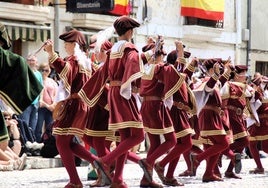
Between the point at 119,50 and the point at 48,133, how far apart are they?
19.1ft

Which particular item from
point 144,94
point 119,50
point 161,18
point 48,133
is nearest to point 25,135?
point 48,133

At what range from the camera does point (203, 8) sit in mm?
29484

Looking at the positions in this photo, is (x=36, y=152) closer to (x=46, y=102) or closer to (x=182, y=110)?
(x=46, y=102)

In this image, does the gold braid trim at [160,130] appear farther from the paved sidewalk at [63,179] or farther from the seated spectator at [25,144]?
the seated spectator at [25,144]

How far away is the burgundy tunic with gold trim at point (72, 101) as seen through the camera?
11.2 m

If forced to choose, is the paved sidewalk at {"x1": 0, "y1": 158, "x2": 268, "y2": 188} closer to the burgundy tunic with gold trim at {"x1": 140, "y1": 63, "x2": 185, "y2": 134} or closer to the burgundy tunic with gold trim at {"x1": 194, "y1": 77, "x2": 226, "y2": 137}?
the burgundy tunic with gold trim at {"x1": 194, "y1": 77, "x2": 226, "y2": 137}

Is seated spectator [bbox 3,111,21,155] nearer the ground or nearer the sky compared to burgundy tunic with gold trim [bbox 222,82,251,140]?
nearer the ground

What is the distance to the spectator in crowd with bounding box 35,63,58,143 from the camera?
711 inches

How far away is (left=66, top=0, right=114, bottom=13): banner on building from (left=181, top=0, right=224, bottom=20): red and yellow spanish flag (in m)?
6.03

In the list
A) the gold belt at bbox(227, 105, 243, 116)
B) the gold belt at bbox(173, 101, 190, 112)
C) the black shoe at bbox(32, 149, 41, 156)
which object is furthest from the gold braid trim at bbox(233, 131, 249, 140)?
the black shoe at bbox(32, 149, 41, 156)

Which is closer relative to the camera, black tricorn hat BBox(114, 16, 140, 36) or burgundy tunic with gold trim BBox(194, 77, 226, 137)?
black tricorn hat BBox(114, 16, 140, 36)

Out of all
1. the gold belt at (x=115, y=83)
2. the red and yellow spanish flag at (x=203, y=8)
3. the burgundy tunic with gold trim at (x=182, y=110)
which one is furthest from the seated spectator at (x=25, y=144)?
the red and yellow spanish flag at (x=203, y=8)

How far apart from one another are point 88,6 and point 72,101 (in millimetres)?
12328

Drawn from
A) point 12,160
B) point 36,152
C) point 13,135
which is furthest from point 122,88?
point 36,152
